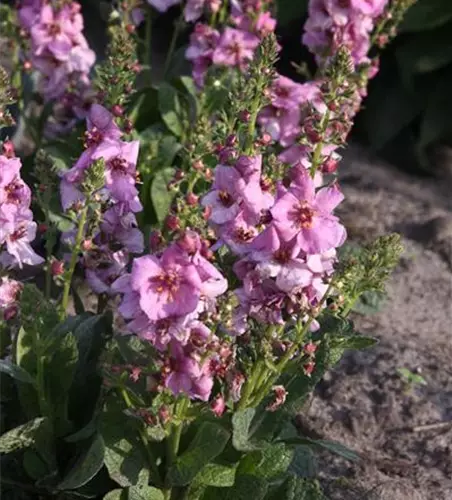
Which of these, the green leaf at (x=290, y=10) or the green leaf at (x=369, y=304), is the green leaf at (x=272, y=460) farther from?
the green leaf at (x=290, y=10)

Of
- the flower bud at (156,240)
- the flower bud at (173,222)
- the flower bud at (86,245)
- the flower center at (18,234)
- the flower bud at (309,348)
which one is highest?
the flower bud at (173,222)

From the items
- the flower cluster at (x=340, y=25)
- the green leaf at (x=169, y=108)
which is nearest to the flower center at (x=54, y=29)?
the green leaf at (x=169, y=108)

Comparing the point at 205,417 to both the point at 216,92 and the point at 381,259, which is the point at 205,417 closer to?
the point at 381,259

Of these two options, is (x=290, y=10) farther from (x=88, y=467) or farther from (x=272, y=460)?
(x=88, y=467)

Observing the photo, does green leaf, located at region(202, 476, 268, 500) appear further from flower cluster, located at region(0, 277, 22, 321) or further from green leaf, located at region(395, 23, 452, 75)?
green leaf, located at region(395, 23, 452, 75)

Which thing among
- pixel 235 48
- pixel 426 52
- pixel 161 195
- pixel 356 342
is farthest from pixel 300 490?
pixel 426 52

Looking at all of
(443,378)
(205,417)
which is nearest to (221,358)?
(205,417)

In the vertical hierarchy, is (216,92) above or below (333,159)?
below
